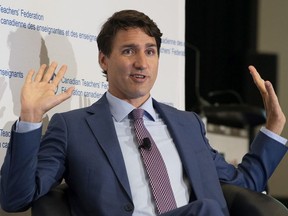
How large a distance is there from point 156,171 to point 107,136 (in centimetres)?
26

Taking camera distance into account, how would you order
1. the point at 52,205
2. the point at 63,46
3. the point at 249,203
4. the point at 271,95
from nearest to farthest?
the point at 52,205 → the point at 249,203 → the point at 271,95 → the point at 63,46

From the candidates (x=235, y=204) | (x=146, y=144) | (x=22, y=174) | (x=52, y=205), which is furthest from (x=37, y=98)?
(x=235, y=204)

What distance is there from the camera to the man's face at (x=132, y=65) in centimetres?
280

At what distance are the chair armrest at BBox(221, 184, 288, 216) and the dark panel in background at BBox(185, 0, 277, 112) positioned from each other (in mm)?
5299

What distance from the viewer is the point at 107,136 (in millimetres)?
2674

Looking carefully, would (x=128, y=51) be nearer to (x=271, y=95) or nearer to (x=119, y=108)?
(x=119, y=108)

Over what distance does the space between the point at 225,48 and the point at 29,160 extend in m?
6.26

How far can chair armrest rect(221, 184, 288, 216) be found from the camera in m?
2.50

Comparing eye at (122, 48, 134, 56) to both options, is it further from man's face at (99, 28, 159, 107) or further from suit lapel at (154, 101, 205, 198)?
suit lapel at (154, 101, 205, 198)

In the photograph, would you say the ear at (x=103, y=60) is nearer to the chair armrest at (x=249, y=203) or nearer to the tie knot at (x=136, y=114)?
the tie knot at (x=136, y=114)

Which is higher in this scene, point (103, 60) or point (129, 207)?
point (103, 60)

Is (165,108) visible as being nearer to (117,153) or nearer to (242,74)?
(117,153)

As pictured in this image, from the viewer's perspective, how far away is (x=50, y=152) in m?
2.57

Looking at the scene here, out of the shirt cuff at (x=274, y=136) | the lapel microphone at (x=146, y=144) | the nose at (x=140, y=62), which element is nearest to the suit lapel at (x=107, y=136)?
the lapel microphone at (x=146, y=144)
